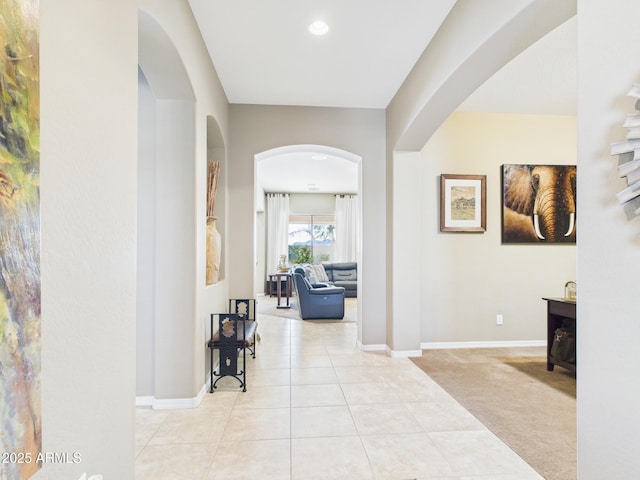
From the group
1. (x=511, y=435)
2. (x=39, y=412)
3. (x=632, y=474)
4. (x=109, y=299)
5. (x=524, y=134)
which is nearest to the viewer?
(x=39, y=412)

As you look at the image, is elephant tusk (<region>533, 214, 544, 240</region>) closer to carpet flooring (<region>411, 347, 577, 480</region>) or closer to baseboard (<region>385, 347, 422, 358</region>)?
carpet flooring (<region>411, 347, 577, 480</region>)

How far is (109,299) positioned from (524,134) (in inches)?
189

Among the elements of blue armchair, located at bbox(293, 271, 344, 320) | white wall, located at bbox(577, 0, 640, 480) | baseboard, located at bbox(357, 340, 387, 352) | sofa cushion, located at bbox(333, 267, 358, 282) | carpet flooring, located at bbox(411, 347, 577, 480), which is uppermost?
white wall, located at bbox(577, 0, 640, 480)

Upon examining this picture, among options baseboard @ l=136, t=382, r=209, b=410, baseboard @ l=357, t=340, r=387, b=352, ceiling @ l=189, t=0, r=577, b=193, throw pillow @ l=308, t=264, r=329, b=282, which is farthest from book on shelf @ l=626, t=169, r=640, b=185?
throw pillow @ l=308, t=264, r=329, b=282

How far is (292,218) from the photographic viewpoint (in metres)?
10.3

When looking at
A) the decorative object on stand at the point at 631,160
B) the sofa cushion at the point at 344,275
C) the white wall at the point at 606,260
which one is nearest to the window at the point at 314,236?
the sofa cushion at the point at 344,275

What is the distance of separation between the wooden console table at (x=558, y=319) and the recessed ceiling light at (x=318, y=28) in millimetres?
3198

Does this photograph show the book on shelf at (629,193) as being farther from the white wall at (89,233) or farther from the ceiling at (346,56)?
the ceiling at (346,56)

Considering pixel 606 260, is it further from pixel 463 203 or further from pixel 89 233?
pixel 463 203

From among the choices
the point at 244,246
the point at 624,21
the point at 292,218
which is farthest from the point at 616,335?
the point at 292,218

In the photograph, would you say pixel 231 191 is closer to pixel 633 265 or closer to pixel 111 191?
pixel 111 191

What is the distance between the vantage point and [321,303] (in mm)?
6184

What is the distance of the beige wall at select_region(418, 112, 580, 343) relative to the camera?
170 inches

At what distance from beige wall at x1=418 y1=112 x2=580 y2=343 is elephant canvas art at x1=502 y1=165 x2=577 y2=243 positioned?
10cm
